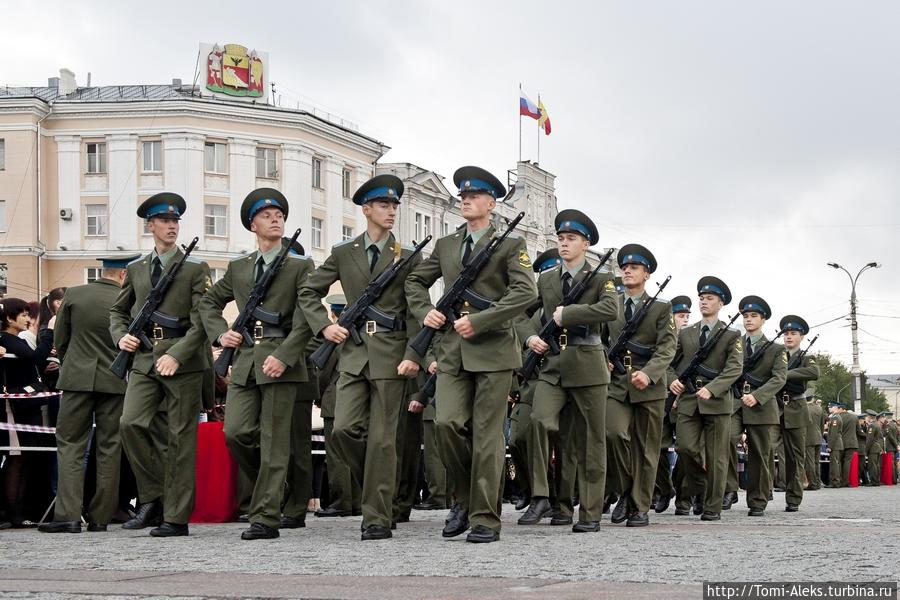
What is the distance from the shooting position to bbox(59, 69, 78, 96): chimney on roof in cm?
6391

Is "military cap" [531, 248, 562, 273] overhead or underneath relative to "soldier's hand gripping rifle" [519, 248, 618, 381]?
overhead

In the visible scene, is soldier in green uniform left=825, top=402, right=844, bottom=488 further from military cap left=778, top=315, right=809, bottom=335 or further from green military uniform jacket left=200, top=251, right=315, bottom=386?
green military uniform jacket left=200, top=251, right=315, bottom=386

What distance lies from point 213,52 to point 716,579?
188 feet

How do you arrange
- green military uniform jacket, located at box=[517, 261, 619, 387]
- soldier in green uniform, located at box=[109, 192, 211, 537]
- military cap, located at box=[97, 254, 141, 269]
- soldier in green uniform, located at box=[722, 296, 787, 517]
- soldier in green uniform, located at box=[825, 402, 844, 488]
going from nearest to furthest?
1. soldier in green uniform, located at box=[109, 192, 211, 537]
2. green military uniform jacket, located at box=[517, 261, 619, 387]
3. military cap, located at box=[97, 254, 141, 269]
4. soldier in green uniform, located at box=[722, 296, 787, 517]
5. soldier in green uniform, located at box=[825, 402, 844, 488]

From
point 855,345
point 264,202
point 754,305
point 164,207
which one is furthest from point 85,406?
point 855,345

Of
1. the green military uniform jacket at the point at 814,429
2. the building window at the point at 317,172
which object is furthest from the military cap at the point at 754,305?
the building window at the point at 317,172

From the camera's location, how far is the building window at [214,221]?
61219mm

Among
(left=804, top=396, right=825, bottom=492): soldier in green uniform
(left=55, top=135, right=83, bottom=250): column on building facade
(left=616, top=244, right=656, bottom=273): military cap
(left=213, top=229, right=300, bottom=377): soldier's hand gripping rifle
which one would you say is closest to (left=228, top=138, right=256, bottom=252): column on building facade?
(left=55, top=135, right=83, bottom=250): column on building facade

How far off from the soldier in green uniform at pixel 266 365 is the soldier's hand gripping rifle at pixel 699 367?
5168 mm

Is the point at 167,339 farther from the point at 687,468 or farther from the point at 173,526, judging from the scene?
the point at 687,468

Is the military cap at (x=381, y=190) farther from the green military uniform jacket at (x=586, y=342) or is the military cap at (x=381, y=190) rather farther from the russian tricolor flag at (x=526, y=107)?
the russian tricolor flag at (x=526, y=107)

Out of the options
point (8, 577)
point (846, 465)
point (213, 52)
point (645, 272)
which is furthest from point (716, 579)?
point (213, 52)

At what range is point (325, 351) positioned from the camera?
1009 cm

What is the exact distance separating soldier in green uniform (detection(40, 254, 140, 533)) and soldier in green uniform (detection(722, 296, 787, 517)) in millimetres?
6796
